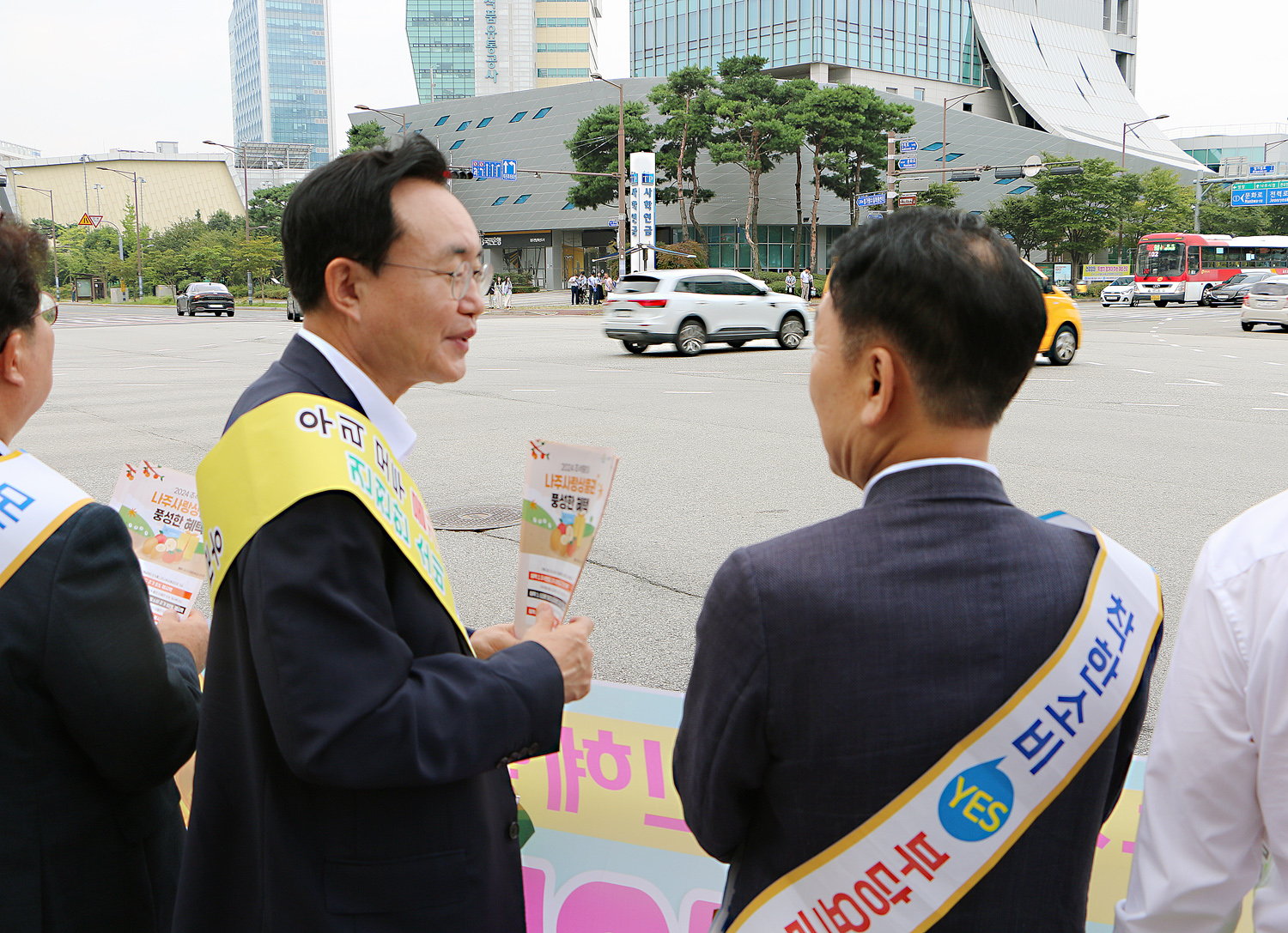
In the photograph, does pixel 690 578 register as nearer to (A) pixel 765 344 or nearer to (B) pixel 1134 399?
(B) pixel 1134 399

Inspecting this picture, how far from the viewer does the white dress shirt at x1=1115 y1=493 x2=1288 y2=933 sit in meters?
1.22

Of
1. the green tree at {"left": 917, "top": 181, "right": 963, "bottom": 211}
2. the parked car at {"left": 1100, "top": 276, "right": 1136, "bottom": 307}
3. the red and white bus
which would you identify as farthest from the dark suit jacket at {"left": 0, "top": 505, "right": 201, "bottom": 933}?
the green tree at {"left": 917, "top": 181, "right": 963, "bottom": 211}

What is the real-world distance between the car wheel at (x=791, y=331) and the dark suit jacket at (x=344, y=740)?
69.0 ft

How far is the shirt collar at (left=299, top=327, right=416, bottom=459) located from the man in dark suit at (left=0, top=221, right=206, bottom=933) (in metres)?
0.38

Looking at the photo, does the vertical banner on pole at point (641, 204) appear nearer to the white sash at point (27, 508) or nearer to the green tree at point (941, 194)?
the green tree at point (941, 194)

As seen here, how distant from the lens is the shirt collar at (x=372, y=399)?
160 cm

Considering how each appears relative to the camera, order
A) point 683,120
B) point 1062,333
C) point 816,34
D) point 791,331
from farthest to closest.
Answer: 1. point 816,34
2. point 683,120
3. point 791,331
4. point 1062,333

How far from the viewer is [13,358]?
161cm

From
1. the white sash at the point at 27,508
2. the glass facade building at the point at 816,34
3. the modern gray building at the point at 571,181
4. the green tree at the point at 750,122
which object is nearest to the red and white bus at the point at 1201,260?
the modern gray building at the point at 571,181

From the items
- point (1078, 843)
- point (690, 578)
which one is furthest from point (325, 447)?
point (690, 578)

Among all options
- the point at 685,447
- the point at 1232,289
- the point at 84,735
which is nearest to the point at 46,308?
the point at 84,735

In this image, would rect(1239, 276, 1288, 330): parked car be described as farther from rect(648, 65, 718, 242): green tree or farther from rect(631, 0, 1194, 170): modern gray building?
rect(631, 0, 1194, 170): modern gray building

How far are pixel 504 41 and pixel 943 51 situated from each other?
57.7m

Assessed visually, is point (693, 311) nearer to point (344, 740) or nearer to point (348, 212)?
point (348, 212)
